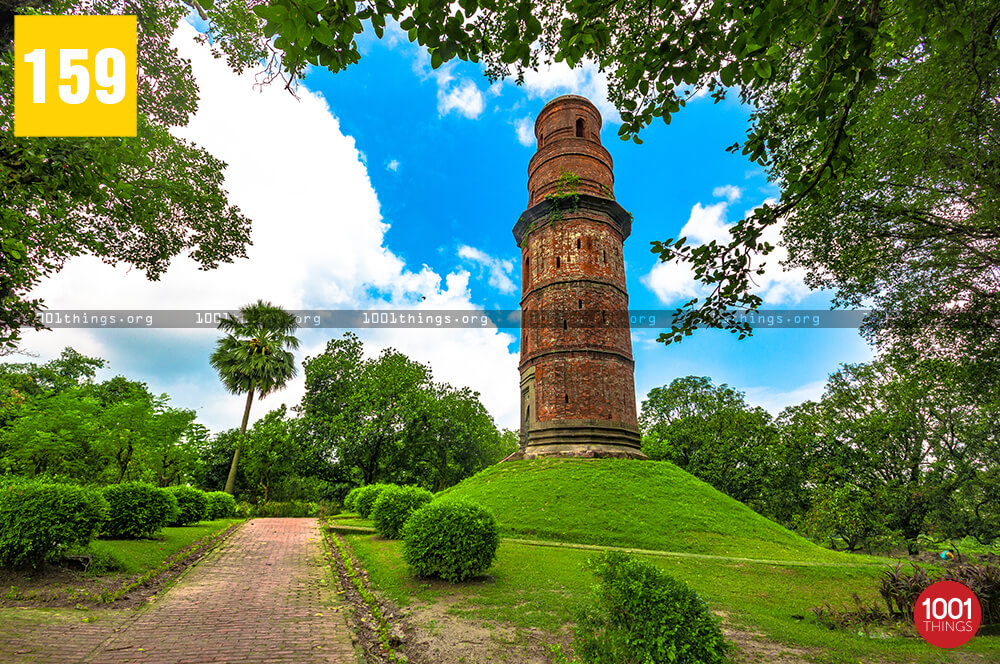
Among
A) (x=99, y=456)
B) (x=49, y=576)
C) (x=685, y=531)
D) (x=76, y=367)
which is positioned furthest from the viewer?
(x=76, y=367)

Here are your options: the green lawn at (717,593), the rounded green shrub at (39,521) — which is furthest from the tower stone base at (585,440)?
the rounded green shrub at (39,521)

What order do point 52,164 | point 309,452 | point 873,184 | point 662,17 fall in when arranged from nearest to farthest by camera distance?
point 662,17, point 52,164, point 873,184, point 309,452

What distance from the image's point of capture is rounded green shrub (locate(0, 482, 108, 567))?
25.3 feet

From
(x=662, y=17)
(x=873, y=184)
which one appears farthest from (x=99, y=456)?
(x=873, y=184)

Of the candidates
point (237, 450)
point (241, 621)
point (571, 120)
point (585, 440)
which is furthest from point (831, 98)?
point (237, 450)

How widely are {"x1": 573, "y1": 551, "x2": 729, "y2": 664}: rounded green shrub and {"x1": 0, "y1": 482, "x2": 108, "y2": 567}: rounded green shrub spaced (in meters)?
9.40

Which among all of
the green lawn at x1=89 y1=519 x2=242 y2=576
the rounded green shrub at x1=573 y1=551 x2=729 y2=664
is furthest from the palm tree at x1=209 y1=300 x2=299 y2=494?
the rounded green shrub at x1=573 y1=551 x2=729 y2=664

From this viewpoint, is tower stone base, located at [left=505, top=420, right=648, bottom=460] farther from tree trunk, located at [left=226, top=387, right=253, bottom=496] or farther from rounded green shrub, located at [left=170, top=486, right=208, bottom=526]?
tree trunk, located at [left=226, top=387, right=253, bottom=496]

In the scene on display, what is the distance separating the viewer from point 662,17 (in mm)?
3738

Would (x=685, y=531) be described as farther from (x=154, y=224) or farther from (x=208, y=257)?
(x=154, y=224)

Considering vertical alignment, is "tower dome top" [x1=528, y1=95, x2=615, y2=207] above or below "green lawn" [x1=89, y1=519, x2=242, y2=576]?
above

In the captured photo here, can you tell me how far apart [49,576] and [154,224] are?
694 cm

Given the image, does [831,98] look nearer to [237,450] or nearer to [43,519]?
[43,519]

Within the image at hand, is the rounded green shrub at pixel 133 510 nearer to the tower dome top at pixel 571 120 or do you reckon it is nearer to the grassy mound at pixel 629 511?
the grassy mound at pixel 629 511
